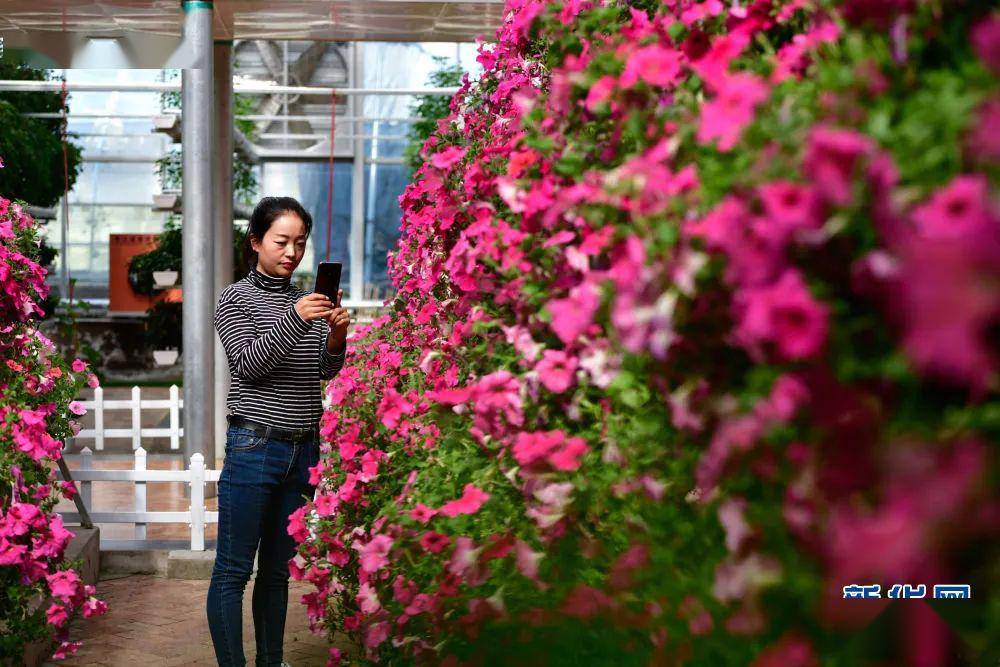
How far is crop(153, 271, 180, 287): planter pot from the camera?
42.0ft

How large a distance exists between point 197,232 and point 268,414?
3484mm

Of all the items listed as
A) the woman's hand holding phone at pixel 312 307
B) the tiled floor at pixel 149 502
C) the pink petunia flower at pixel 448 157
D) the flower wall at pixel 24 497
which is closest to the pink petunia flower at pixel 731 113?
the pink petunia flower at pixel 448 157

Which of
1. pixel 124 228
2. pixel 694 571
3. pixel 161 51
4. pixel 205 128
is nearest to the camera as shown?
pixel 694 571

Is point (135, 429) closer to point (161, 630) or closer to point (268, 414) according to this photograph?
point (161, 630)

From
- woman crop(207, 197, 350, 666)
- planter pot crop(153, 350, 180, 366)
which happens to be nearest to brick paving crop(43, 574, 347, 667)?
woman crop(207, 197, 350, 666)

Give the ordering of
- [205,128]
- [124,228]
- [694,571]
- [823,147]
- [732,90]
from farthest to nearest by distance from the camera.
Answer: [124,228] < [205,128] < [694,571] < [732,90] < [823,147]

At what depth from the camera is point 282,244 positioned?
3143mm

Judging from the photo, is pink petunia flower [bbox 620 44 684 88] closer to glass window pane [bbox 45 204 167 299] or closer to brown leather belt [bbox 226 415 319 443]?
brown leather belt [bbox 226 415 319 443]

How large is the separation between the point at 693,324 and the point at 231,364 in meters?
2.20

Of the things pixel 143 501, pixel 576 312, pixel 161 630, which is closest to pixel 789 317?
pixel 576 312

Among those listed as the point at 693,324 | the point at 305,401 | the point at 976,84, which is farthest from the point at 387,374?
the point at 976,84

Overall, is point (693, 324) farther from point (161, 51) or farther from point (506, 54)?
point (161, 51)

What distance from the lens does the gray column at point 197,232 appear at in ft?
20.5

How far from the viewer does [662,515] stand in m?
1.25
